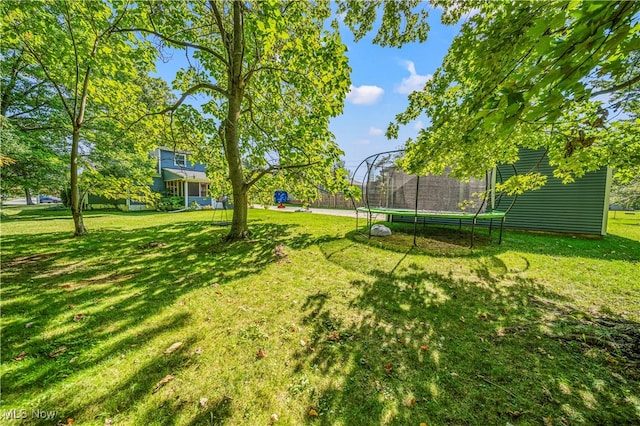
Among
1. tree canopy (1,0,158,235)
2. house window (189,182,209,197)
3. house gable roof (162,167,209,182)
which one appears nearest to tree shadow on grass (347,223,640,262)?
tree canopy (1,0,158,235)

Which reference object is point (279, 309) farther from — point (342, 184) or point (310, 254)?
point (342, 184)

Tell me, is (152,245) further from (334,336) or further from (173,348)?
(334,336)

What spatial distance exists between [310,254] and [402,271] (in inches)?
88.9

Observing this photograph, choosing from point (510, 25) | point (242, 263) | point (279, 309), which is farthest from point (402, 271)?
point (510, 25)

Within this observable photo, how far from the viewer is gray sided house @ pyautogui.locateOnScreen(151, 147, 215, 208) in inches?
712

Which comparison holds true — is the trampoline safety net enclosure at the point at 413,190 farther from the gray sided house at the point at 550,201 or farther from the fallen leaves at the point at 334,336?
the fallen leaves at the point at 334,336

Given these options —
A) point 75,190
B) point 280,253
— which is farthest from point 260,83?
point 75,190

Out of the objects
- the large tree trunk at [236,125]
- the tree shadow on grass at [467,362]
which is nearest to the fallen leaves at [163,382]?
the tree shadow on grass at [467,362]

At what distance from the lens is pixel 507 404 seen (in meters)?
1.71

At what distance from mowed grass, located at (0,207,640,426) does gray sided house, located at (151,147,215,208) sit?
14126 mm

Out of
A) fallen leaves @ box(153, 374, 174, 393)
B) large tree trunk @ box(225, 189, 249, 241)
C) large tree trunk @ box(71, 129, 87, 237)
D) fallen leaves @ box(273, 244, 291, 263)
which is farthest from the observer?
large tree trunk @ box(71, 129, 87, 237)

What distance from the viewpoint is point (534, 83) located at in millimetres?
1671

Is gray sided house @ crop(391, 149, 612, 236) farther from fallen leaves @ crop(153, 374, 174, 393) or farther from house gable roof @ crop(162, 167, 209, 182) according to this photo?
house gable roof @ crop(162, 167, 209, 182)

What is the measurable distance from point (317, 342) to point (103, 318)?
2.63m
